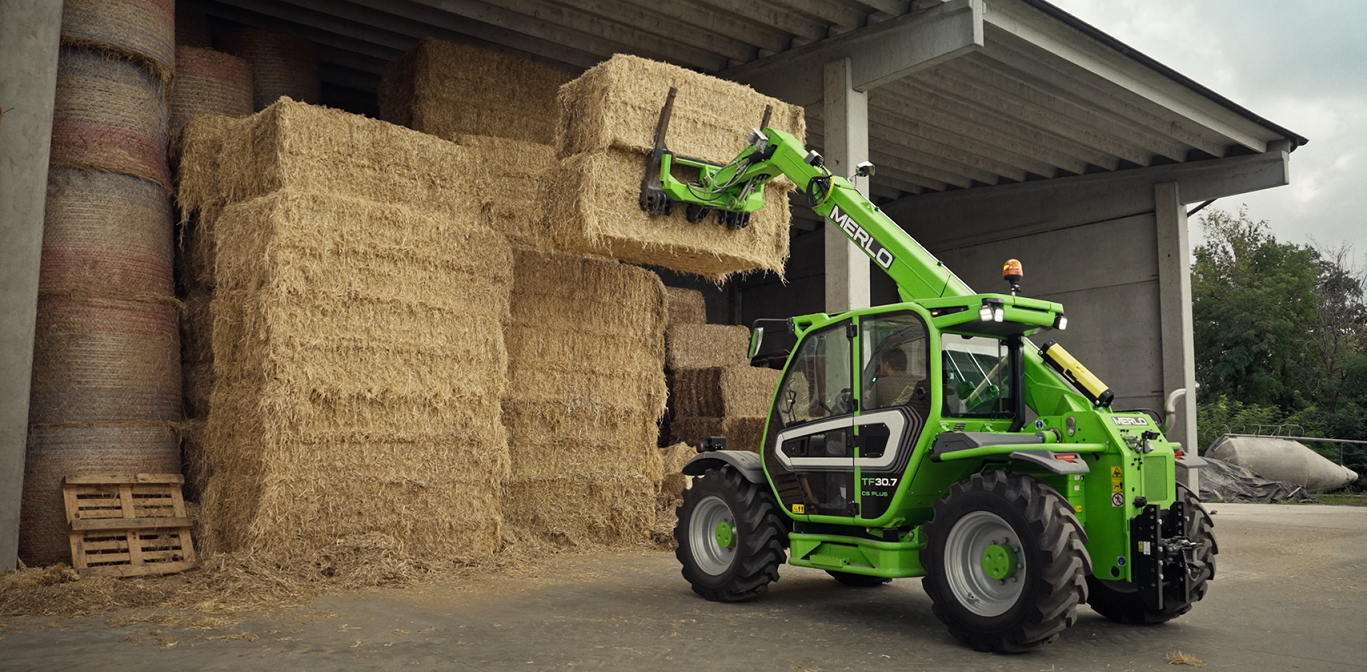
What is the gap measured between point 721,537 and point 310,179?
4257 mm

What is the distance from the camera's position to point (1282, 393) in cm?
3206

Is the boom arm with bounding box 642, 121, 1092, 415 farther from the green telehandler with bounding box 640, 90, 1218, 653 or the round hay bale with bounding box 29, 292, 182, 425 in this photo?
the round hay bale with bounding box 29, 292, 182, 425

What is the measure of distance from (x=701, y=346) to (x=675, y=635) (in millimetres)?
9161

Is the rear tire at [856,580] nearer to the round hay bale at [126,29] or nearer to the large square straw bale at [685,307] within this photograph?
the round hay bale at [126,29]

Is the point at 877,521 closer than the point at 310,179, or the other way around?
the point at 877,521

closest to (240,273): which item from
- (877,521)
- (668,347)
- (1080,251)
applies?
(877,521)

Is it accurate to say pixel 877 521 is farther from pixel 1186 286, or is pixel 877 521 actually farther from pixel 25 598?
pixel 1186 286

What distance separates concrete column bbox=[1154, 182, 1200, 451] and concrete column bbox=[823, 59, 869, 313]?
8.49m

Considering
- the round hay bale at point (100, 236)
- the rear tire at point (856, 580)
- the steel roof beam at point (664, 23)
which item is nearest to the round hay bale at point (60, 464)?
the round hay bale at point (100, 236)

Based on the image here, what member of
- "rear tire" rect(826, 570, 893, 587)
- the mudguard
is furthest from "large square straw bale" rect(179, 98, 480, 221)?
"rear tire" rect(826, 570, 893, 587)

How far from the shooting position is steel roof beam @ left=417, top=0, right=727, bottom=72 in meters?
11.6

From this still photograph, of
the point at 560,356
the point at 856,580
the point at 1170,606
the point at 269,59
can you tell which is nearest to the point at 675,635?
the point at 856,580

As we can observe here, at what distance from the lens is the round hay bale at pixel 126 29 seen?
27.0 feet

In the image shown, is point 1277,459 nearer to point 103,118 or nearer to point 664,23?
point 664,23
